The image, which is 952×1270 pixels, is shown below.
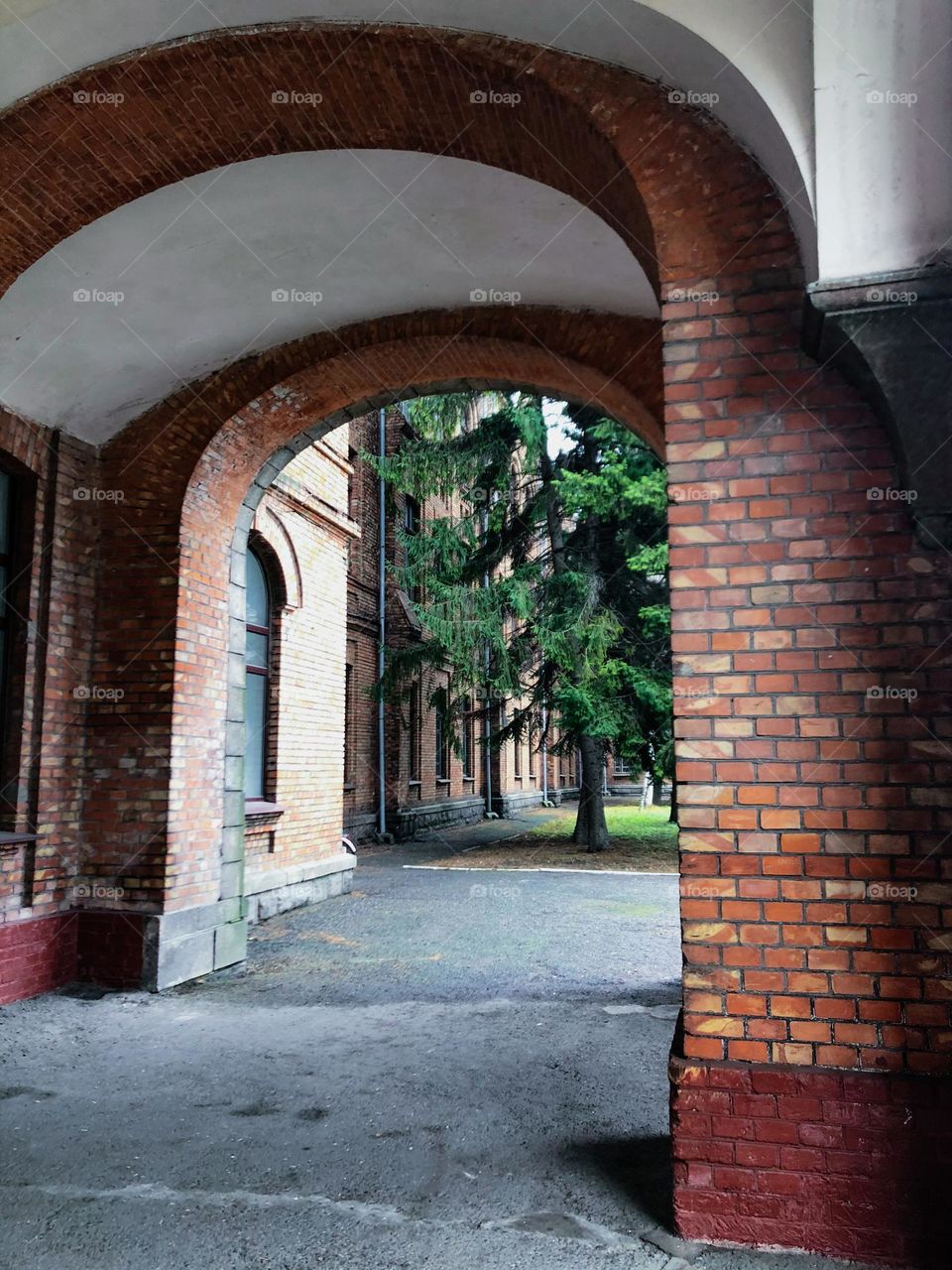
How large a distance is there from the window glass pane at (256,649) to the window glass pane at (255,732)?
154mm

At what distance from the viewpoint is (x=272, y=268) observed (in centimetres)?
555

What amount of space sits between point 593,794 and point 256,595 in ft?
25.3

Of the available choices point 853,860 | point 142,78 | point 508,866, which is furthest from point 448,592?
point 853,860

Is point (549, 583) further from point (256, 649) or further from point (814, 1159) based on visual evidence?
point (814, 1159)

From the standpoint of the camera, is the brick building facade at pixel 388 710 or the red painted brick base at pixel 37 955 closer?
the red painted brick base at pixel 37 955

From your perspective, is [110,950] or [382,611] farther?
[382,611]

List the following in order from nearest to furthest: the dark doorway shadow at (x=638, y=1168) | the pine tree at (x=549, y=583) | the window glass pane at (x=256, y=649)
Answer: the dark doorway shadow at (x=638, y=1168) < the window glass pane at (x=256, y=649) < the pine tree at (x=549, y=583)

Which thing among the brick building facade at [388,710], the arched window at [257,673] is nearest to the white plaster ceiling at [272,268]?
the arched window at [257,673]

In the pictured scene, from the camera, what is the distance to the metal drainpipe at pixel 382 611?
17203 mm

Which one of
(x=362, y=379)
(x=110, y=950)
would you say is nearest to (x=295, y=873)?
(x=110, y=950)

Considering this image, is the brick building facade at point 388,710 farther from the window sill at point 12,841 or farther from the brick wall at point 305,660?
the window sill at point 12,841

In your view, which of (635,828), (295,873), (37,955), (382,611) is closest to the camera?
(37,955)

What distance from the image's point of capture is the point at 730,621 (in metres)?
3.12

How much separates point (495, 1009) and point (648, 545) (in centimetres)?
1000
